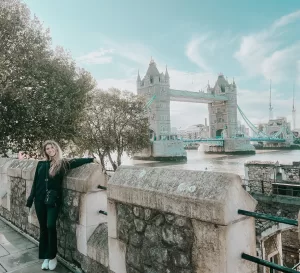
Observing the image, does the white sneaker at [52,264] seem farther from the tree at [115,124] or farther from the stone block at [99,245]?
the tree at [115,124]

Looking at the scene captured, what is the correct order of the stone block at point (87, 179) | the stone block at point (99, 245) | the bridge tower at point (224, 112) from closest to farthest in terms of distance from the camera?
1. the stone block at point (99, 245)
2. the stone block at point (87, 179)
3. the bridge tower at point (224, 112)

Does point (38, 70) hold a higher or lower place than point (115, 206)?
higher

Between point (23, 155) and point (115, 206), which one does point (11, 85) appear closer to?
point (23, 155)

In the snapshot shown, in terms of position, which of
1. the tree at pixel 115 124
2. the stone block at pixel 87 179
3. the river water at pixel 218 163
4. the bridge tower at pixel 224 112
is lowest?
the river water at pixel 218 163

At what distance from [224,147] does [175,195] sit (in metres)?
88.4

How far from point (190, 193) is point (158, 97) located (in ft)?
260

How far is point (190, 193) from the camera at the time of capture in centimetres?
202

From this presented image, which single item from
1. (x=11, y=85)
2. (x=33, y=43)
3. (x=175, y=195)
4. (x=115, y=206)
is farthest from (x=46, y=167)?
(x=33, y=43)

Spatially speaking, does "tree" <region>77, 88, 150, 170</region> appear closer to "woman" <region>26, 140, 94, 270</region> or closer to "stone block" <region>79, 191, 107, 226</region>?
"woman" <region>26, 140, 94, 270</region>

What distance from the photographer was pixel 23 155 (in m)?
15.7

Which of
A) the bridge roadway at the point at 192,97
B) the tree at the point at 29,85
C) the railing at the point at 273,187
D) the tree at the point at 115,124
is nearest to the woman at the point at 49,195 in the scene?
the tree at the point at 29,85

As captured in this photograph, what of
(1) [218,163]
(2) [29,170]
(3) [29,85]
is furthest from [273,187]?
(1) [218,163]

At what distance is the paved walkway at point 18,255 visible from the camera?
135 inches

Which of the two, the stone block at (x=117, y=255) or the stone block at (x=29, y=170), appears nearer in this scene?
the stone block at (x=117, y=255)
